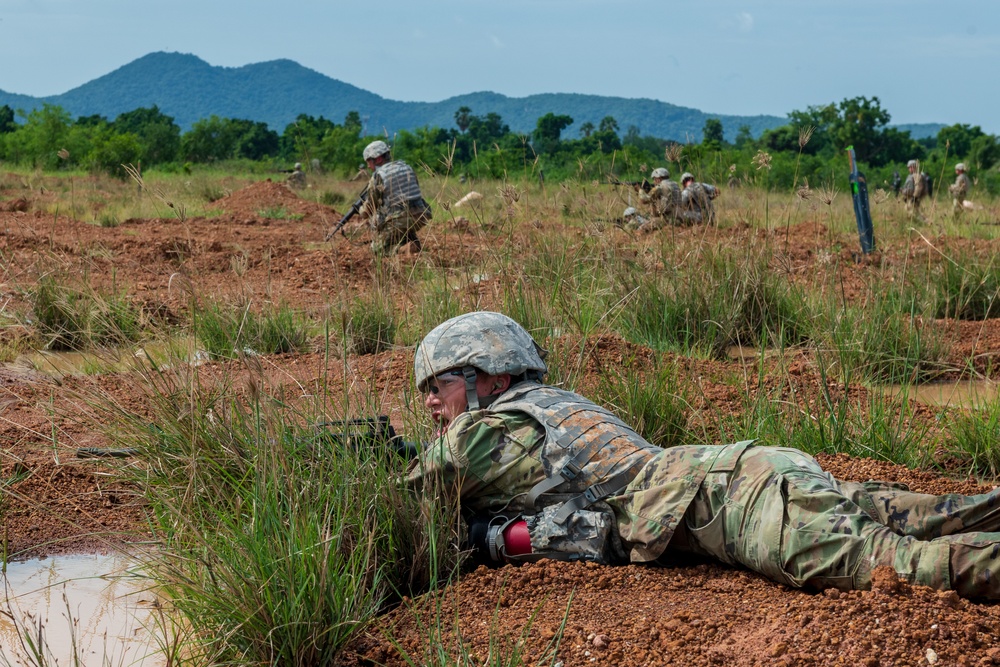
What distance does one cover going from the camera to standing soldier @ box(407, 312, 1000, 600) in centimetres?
269

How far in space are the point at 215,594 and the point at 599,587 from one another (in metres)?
1.01

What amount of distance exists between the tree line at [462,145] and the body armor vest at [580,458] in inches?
519

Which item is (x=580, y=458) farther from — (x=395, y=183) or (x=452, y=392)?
(x=395, y=183)

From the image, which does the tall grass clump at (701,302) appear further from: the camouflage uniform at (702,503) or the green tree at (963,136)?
the green tree at (963,136)

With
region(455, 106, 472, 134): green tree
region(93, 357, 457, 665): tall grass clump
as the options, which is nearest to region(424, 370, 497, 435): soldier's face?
region(93, 357, 457, 665): tall grass clump

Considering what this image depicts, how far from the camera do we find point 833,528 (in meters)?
2.71

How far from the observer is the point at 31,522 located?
12.9 ft

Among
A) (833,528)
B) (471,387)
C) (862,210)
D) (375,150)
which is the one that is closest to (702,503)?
(833,528)

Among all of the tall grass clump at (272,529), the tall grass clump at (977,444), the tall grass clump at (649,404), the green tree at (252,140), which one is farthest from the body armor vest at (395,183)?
the green tree at (252,140)

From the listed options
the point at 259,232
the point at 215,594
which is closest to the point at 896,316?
the point at 215,594

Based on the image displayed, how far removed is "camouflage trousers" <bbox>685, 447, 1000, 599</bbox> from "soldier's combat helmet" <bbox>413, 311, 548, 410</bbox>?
0.75 m

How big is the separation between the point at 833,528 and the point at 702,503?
36 cm

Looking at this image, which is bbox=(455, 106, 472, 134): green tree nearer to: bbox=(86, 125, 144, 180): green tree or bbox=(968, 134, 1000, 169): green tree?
bbox=(86, 125, 144, 180): green tree

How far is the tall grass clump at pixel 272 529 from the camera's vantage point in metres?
2.52
